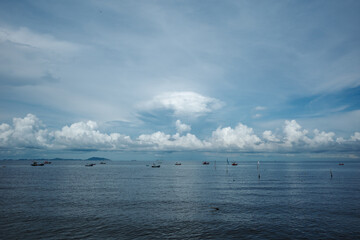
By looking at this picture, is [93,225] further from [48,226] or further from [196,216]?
[196,216]

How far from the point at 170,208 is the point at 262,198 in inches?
1018

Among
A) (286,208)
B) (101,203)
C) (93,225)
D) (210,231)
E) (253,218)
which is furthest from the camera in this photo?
(101,203)

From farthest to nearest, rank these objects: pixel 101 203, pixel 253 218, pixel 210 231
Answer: pixel 101 203 → pixel 253 218 → pixel 210 231

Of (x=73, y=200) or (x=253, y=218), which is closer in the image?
(x=253, y=218)

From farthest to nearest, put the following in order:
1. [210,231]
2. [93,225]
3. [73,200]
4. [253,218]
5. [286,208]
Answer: [73,200] < [286,208] < [253,218] < [93,225] < [210,231]

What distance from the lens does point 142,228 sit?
3753 cm

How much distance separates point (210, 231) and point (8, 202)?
160 ft

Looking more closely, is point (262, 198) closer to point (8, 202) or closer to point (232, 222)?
point (232, 222)

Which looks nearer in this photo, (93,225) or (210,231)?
(210,231)

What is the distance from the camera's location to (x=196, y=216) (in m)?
44.9

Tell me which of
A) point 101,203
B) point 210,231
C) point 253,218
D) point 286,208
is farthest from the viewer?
point 101,203

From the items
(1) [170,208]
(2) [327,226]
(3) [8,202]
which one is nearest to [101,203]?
(1) [170,208]

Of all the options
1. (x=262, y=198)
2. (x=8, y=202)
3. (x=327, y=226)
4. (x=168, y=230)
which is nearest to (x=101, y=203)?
(x=8, y=202)

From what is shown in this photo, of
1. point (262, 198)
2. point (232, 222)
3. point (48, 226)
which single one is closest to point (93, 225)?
point (48, 226)
